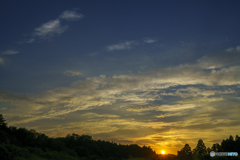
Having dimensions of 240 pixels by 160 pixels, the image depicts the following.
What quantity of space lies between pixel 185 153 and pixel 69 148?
63.0 m

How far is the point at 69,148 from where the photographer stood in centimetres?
6412

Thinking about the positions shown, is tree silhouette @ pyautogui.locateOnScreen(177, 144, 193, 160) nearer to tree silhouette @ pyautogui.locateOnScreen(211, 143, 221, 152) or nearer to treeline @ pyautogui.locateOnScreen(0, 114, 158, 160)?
tree silhouette @ pyautogui.locateOnScreen(211, 143, 221, 152)

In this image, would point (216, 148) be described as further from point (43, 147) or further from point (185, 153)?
point (43, 147)

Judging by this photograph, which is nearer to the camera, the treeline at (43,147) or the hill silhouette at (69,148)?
the treeline at (43,147)

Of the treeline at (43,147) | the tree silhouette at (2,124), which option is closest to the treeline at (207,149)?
the treeline at (43,147)

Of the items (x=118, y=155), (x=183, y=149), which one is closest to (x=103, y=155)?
(x=118, y=155)

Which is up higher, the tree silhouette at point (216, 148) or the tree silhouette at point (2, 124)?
the tree silhouette at point (2, 124)

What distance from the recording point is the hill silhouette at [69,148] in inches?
1553

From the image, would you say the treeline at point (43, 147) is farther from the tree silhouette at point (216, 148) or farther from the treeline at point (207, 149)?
the tree silhouette at point (216, 148)

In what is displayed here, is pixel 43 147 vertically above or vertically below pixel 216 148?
above

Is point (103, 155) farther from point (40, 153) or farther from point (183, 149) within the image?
point (183, 149)

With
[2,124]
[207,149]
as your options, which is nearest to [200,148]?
[207,149]

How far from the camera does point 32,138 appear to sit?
1928 inches

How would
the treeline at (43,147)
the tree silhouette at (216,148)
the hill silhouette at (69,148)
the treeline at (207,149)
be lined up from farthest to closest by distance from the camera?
1. the tree silhouette at (216,148)
2. the treeline at (207,149)
3. the hill silhouette at (69,148)
4. the treeline at (43,147)
